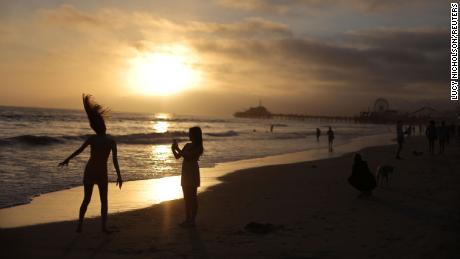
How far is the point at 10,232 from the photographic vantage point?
21.1 ft

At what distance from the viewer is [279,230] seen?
21.5 ft

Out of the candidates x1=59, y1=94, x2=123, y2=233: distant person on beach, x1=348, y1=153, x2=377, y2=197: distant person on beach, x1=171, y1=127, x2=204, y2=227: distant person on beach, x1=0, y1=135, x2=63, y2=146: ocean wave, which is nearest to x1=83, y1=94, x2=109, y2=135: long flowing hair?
x1=59, y1=94, x2=123, y2=233: distant person on beach

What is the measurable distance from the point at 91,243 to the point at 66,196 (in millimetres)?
4324

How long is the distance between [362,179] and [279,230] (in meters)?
3.54

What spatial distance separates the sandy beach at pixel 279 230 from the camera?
543 centimetres

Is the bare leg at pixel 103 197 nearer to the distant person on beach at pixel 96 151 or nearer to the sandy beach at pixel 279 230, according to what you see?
the distant person on beach at pixel 96 151

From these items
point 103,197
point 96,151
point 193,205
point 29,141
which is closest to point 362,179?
point 193,205

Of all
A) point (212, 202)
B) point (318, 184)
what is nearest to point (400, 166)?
point (318, 184)

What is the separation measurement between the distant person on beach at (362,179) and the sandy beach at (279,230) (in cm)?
22

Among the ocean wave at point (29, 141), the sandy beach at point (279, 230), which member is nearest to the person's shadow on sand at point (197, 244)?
the sandy beach at point (279, 230)

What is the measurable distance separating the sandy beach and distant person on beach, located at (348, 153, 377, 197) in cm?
22

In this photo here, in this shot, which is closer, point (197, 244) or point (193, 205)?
point (197, 244)

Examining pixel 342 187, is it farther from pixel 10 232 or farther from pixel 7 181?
pixel 7 181

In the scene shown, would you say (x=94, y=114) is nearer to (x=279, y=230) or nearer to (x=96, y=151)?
(x=96, y=151)
